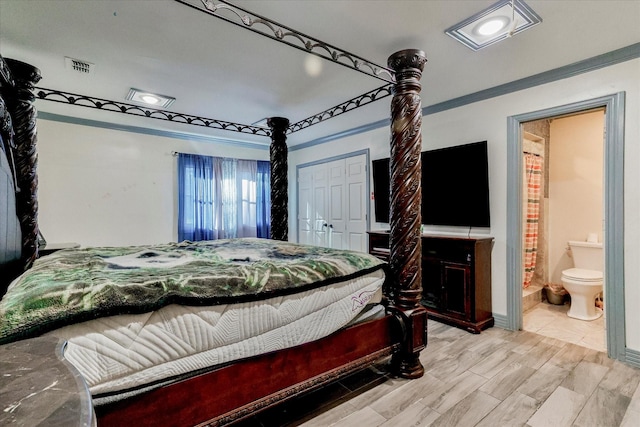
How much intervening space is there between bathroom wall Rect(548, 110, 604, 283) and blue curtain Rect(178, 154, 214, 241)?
5.16 m

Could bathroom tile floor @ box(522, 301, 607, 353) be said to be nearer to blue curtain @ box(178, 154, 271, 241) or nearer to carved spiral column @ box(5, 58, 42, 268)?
blue curtain @ box(178, 154, 271, 241)

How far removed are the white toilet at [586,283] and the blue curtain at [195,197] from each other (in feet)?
16.5

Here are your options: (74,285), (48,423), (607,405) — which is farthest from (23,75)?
(607,405)

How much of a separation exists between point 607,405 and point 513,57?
102 inches

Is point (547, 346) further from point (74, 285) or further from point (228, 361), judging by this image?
point (74, 285)

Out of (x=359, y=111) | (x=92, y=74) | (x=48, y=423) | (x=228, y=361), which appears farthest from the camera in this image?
(x=359, y=111)

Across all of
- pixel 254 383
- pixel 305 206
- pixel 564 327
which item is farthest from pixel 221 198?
pixel 564 327

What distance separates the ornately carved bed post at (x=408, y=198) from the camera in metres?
2.11

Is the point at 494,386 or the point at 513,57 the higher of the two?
the point at 513,57

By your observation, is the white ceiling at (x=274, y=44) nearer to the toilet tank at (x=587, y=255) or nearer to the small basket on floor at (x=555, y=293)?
the toilet tank at (x=587, y=255)

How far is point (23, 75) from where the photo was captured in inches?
86.0

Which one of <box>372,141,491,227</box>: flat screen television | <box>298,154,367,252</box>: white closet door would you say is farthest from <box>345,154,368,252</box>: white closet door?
<box>372,141,491,227</box>: flat screen television

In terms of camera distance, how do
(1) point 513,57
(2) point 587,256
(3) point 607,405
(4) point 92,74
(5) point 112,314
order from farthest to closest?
1. (2) point 587,256
2. (4) point 92,74
3. (1) point 513,57
4. (3) point 607,405
5. (5) point 112,314

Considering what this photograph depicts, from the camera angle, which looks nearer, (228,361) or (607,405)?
(228,361)
